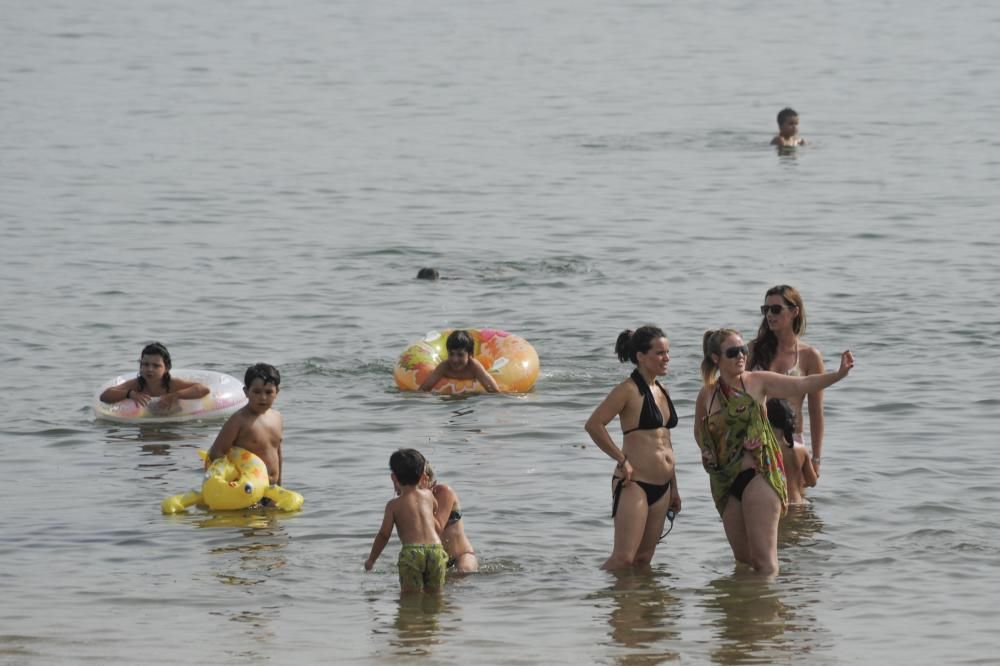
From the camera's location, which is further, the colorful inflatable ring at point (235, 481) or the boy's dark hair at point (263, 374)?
the colorful inflatable ring at point (235, 481)

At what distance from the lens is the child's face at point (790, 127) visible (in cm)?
2961

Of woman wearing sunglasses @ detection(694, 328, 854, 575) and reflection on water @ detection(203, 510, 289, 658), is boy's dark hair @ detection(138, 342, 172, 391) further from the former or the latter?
woman wearing sunglasses @ detection(694, 328, 854, 575)

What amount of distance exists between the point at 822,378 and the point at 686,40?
128 feet

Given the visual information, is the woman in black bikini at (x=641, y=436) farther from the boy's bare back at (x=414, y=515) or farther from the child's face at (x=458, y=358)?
the child's face at (x=458, y=358)

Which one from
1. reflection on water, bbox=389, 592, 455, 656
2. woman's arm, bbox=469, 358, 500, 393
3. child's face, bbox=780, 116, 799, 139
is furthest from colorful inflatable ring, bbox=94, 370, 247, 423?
child's face, bbox=780, 116, 799, 139

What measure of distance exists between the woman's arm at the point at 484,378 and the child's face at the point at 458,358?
0.09 meters

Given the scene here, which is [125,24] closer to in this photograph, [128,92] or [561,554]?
[128,92]

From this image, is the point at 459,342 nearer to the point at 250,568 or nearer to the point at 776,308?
the point at 250,568

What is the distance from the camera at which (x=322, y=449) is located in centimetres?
1408

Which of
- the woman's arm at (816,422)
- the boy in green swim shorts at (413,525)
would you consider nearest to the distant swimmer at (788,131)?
the woman's arm at (816,422)

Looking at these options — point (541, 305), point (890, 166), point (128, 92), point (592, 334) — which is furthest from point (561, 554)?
point (128, 92)

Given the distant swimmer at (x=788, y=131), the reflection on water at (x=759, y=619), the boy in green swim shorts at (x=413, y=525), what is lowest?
the reflection on water at (x=759, y=619)

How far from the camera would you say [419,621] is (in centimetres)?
982

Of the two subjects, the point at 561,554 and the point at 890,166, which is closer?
the point at 561,554
